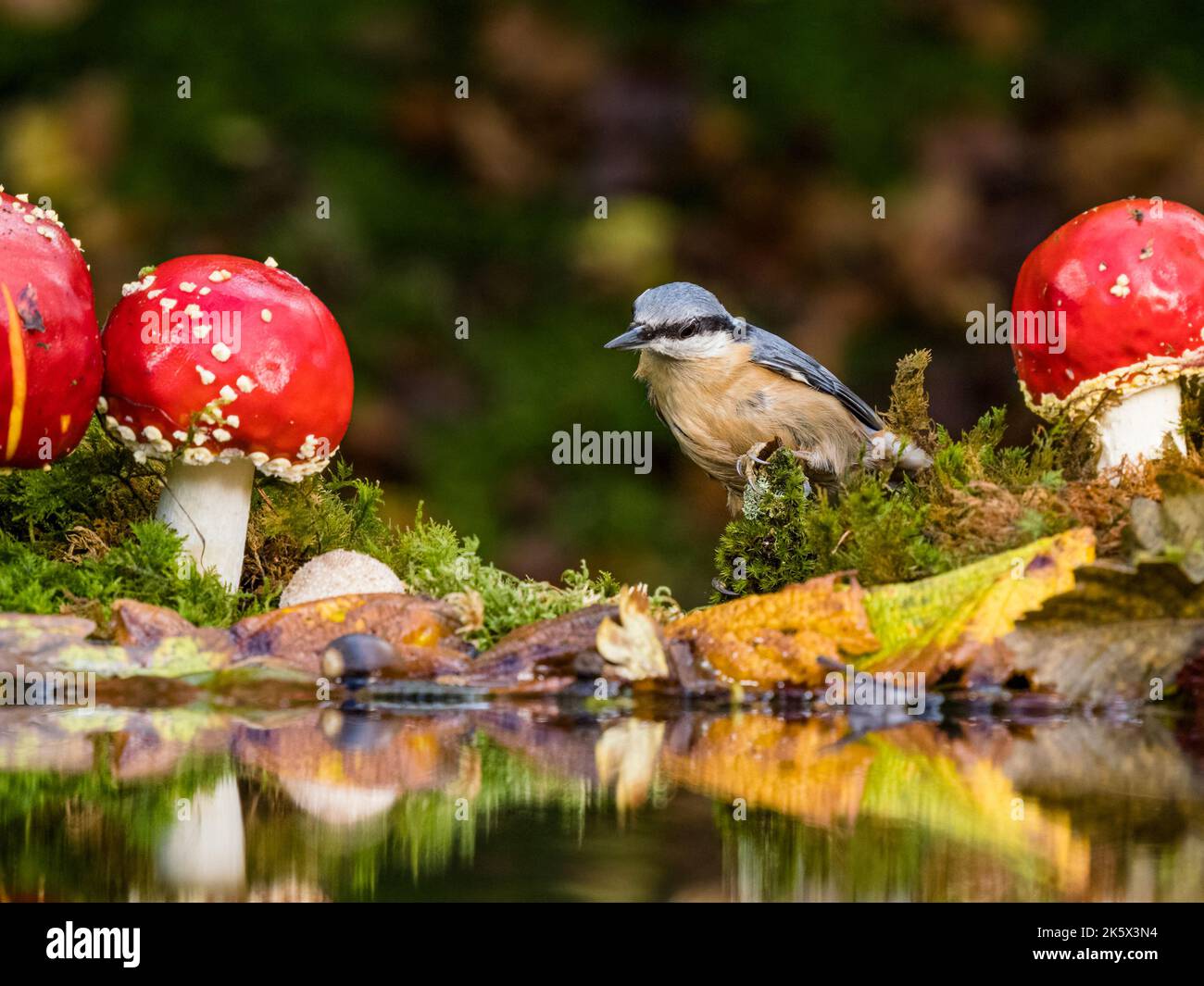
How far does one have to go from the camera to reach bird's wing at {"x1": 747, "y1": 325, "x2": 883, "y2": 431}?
322 cm

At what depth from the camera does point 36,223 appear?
2.47 m

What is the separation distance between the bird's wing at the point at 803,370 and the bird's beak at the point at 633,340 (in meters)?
0.31

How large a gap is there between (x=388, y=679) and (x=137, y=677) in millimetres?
370

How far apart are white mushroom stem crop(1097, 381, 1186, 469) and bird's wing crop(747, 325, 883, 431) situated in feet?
1.83

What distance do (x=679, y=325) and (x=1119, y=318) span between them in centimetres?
89

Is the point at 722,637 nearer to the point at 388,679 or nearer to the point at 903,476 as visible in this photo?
the point at 388,679

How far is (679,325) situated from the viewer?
10.0ft

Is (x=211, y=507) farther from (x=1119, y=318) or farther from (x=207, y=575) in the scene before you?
(x=1119, y=318)

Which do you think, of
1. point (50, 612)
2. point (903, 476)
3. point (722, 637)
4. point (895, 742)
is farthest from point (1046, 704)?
point (50, 612)

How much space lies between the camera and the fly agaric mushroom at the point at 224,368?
2.51 meters

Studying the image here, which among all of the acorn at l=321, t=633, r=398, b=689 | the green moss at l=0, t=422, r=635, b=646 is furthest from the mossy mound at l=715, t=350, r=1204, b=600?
the acorn at l=321, t=633, r=398, b=689

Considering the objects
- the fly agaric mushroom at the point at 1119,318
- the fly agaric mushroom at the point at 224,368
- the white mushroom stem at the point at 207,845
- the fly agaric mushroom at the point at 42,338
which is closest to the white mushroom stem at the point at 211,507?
the fly agaric mushroom at the point at 224,368

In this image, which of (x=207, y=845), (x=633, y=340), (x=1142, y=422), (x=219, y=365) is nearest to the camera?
(x=207, y=845)

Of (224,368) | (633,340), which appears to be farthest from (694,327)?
(224,368)
